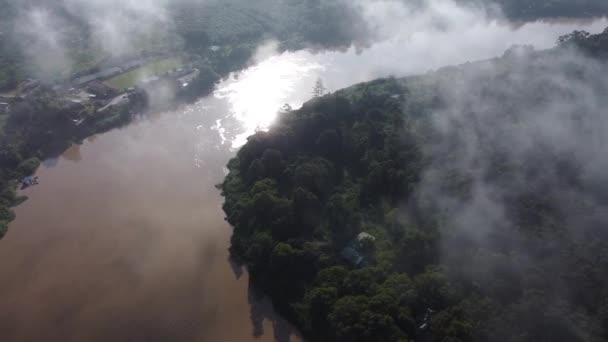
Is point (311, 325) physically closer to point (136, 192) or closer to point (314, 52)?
point (136, 192)

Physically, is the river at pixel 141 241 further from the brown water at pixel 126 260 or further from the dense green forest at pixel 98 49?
the dense green forest at pixel 98 49

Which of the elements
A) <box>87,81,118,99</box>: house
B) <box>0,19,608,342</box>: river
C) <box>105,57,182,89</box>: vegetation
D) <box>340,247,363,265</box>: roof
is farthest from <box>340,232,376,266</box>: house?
<box>105,57,182,89</box>: vegetation

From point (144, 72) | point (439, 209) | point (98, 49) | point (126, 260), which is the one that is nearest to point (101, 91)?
point (144, 72)

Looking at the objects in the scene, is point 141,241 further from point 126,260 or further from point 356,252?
point 356,252

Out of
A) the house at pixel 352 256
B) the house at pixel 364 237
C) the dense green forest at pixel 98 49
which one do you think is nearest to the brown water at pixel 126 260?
the dense green forest at pixel 98 49

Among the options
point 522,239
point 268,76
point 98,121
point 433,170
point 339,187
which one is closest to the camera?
point 522,239

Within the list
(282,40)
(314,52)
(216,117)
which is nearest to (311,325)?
(216,117)

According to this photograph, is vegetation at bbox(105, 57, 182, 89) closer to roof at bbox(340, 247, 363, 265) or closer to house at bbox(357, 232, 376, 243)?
house at bbox(357, 232, 376, 243)
